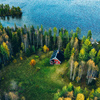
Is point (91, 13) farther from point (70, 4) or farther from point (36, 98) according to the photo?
point (36, 98)

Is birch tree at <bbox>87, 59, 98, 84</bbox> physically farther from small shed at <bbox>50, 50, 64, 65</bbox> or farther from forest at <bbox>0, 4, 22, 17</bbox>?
forest at <bbox>0, 4, 22, 17</bbox>

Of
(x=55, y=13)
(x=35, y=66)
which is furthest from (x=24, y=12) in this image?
(x=35, y=66)

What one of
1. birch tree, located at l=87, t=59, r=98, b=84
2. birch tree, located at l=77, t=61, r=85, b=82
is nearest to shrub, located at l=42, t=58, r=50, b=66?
birch tree, located at l=77, t=61, r=85, b=82

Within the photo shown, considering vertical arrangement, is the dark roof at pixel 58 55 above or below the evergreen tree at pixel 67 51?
below

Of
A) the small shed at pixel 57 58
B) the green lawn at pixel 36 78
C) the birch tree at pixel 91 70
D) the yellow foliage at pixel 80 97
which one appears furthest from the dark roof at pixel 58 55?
the yellow foliage at pixel 80 97

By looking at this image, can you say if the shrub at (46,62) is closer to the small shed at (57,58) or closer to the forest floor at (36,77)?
the forest floor at (36,77)

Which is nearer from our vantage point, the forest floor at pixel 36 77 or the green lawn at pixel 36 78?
the green lawn at pixel 36 78

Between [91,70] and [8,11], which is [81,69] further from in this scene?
[8,11]
